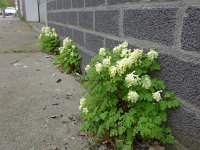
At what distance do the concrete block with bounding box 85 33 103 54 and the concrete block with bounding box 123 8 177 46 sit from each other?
81cm

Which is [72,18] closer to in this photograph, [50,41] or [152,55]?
[50,41]

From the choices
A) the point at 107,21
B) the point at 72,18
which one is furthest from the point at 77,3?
the point at 107,21

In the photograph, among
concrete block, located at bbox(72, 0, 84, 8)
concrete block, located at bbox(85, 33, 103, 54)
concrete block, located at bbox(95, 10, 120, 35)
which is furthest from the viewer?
concrete block, located at bbox(72, 0, 84, 8)

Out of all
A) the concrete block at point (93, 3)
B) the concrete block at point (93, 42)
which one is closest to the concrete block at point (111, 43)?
the concrete block at point (93, 42)

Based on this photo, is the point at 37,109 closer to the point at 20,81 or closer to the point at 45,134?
the point at 45,134

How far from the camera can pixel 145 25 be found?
2.22 metres

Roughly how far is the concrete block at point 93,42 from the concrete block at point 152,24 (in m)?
Result: 0.81

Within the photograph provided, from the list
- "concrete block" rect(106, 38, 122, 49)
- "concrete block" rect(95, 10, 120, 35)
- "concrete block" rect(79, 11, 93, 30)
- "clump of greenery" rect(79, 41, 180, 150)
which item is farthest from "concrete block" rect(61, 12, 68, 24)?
"clump of greenery" rect(79, 41, 180, 150)

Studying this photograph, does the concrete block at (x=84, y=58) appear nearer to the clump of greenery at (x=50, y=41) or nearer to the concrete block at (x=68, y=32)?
the concrete block at (x=68, y=32)

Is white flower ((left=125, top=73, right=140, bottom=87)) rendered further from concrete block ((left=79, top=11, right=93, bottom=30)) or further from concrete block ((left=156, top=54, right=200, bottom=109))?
concrete block ((left=79, top=11, right=93, bottom=30))

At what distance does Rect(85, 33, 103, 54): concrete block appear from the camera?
11.0 feet

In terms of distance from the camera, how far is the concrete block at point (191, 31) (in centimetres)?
169

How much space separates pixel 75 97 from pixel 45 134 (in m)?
0.98

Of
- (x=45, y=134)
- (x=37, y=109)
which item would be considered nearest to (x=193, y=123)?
(x=45, y=134)
